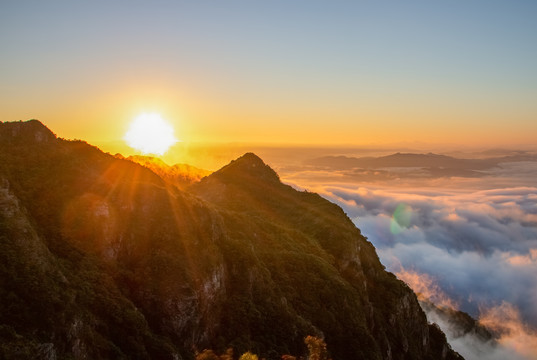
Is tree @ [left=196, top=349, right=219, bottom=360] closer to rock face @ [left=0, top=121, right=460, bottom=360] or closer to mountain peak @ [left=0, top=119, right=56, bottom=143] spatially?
rock face @ [left=0, top=121, right=460, bottom=360]

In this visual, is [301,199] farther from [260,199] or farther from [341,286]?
[341,286]

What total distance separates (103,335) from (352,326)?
1394 inches

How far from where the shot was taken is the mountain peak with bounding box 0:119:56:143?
41.0 m

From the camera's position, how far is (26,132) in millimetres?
41688

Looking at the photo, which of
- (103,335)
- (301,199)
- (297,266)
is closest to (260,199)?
(301,199)

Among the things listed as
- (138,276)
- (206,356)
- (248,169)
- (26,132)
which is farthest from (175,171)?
(206,356)

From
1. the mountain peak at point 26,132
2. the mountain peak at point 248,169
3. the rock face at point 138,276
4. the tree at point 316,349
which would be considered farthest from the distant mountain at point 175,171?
the tree at point 316,349

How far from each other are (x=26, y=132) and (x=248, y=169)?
211 ft

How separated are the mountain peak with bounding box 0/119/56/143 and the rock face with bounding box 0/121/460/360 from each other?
164 mm

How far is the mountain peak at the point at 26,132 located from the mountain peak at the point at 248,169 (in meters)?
56.7

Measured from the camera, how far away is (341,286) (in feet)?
174

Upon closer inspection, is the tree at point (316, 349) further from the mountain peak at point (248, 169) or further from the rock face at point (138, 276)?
the mountain peak at point (248, 169)

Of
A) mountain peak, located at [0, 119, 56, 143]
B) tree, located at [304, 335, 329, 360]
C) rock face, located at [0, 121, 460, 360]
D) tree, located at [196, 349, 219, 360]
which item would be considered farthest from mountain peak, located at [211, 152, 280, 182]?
tree, located at [196, 349, 219, 360]

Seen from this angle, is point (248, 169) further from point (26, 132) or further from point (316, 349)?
point (316, 349)
